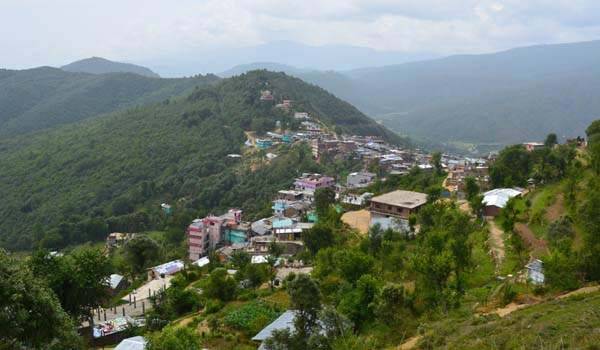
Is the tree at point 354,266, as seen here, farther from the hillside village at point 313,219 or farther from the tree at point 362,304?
the hillside village at point 313,219

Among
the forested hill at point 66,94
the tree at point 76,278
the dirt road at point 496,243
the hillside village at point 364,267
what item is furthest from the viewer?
the forested hill at point 66,94

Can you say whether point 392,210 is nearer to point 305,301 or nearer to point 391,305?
point 391,305

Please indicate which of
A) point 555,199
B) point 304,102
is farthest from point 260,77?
point 555,199

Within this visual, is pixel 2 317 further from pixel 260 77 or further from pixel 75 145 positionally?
pixel 260 77

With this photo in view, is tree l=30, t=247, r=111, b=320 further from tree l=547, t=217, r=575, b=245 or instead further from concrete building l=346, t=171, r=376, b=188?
concrete building l=346, t=171, r=376, b=188

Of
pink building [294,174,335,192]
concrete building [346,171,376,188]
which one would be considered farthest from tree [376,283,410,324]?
concrete building [346,171,376,188]

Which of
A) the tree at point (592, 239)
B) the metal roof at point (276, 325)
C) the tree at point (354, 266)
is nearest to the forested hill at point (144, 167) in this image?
the tree at point (354, 266)
